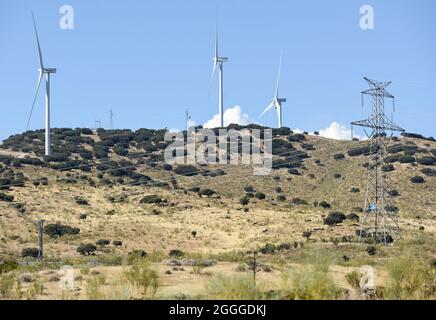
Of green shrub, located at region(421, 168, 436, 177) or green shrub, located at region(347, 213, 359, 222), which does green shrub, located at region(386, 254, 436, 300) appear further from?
green shrub, located at region(421, 168, 436, 177)

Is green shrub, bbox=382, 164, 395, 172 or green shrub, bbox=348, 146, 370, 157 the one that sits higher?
green shrub, bbox=348, 146, 370, 157

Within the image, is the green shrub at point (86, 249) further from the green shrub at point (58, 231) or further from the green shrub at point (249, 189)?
the green shrub at point (249, 189)

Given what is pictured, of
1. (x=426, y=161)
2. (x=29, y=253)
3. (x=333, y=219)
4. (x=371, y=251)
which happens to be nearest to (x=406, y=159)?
(x=426, y=161)

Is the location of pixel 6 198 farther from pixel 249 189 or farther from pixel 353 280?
pixel 353 280

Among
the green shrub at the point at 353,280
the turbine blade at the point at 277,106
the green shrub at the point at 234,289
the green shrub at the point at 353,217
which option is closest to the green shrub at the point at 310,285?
the green shrub at the point at 234,289

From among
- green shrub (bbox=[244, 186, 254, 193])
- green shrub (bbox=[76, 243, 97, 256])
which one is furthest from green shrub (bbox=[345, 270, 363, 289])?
green shrub (bbox=[244, 186, 254, 193])

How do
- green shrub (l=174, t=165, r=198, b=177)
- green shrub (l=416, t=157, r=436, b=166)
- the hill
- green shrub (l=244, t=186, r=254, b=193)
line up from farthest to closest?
1. green shrub (l=416, t=157, r=436, b=166)
2. green shrub (l=174, t=165, r=198, b=177)
3. green shrub (l=244, t=186, r=254, b=193)
4. the hill

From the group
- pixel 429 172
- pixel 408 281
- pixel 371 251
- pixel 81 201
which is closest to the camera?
pixel 408 281

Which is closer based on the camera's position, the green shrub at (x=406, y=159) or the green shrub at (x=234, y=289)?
the green shrub at (x=234, y=289)

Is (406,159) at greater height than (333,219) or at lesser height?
greater

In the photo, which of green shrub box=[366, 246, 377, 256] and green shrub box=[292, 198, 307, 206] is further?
green shrub box=[292, 198, 307, 206]

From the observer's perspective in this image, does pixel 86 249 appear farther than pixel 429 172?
No
